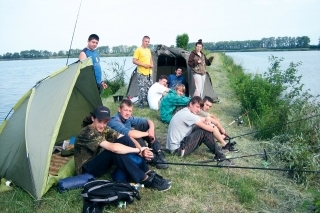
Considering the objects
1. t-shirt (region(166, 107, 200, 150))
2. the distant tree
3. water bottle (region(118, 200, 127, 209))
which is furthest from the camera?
the distant tree

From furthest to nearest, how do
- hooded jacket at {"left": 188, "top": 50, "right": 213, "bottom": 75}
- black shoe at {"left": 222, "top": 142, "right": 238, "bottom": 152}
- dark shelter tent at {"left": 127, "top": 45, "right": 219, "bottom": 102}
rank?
A: 1. dark shelter tent at {"left": 127, "top": 45, "right": 219, "bottom": 102}
2. hooded jacket at {"left": 188, "top": 50, "right": 213, "bottom": 75}
3. black shoe at {"left": 222, "top": 142, "right": 238, "bottom": 152}

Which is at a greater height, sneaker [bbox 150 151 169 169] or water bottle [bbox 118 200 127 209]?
sneaker [bbox 150 151 169 169]

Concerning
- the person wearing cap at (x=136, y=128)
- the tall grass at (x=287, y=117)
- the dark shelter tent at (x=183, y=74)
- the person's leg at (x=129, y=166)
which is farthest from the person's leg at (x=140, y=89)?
the person's leg at (x=129, y=166)

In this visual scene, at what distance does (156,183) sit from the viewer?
381cm

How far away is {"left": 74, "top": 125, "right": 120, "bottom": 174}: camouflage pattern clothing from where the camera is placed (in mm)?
3719

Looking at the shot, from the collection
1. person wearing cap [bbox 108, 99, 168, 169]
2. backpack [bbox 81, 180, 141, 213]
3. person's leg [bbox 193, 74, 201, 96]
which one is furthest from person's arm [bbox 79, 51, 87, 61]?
person's leg [bbox 193, 74, 201, 96]

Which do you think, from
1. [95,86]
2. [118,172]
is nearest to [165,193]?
[118,172]

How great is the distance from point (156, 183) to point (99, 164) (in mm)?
713

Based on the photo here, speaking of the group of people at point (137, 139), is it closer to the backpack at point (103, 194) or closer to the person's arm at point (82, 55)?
the person's arm at point (82, 55)

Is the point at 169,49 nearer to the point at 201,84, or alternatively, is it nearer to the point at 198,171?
the point at 201,84

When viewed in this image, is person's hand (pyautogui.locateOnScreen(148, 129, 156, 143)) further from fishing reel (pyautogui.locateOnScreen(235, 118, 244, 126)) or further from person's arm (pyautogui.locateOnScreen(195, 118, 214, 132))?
fishing reel (pyautogui.locateOnScreen(235, 118, 244, 126))

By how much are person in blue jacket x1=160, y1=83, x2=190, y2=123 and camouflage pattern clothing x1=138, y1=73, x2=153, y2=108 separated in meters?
1.54

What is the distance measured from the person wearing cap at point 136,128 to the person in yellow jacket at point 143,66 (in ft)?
10.5

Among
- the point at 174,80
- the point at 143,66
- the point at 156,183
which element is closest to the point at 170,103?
the point at 143,66
